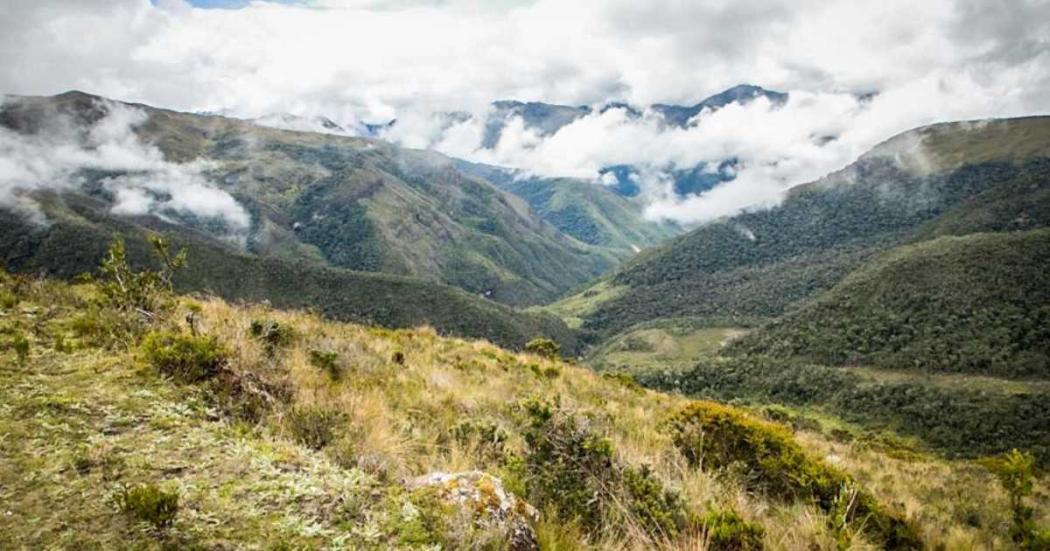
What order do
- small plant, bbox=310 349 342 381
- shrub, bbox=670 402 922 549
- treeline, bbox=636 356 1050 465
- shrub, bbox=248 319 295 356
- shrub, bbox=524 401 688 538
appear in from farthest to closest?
treeline, bbox=636 356 1050 465 → shrub, bbox=248 319 295 356 → small plant, bbox=310 349 342 381 → shrub, bbox=670 402 922 549 → shrub, bbox=524 401 688 538

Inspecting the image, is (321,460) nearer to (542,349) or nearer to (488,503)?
(488,503)

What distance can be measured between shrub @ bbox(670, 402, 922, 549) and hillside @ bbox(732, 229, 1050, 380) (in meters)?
188

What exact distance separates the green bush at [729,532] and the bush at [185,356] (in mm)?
6264

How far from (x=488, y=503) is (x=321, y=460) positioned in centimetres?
177

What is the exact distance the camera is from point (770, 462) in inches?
349

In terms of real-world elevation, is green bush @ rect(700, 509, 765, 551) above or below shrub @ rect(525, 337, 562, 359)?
above

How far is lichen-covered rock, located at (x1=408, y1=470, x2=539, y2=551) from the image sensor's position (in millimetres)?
4547

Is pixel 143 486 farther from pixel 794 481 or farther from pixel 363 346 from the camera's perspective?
pixel 363 346

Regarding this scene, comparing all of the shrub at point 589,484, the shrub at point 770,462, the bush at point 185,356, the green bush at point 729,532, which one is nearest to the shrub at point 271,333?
the bush at point 185,356

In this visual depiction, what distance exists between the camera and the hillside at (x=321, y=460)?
4062 mm

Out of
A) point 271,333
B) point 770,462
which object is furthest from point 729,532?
point 271,333

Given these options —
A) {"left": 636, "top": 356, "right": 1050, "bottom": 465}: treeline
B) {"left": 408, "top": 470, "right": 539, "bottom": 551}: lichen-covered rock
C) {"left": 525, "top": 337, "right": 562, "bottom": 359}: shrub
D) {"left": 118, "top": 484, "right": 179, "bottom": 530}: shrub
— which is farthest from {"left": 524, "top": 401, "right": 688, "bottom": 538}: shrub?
{"left": 636, "top": 356, "right": 1050, "bottom": 465}: treeline

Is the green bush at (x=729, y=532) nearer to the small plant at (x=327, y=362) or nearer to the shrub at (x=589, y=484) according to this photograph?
the shrub at (x=589, y=484)

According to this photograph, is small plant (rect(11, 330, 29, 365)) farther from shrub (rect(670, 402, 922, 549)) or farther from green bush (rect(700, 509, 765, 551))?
shrub (rect(670, 402, 922, 549))
